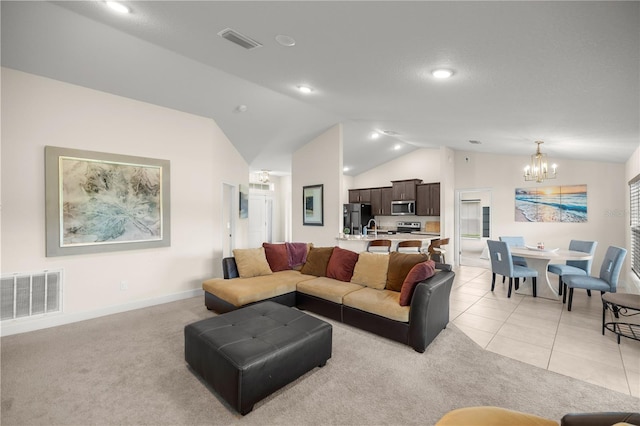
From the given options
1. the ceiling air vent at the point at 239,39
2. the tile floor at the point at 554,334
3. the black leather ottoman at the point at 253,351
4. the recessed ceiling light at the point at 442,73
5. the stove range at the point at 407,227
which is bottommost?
the tile floor at the point at 554,334

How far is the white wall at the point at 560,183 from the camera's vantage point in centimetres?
540

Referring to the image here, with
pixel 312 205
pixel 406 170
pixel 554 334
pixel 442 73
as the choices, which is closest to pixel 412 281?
pixel 554 334

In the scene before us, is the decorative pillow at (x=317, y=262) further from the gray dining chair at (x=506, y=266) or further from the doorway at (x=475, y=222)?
the doorway at (x=475, y=222)

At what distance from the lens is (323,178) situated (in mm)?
A: 6246

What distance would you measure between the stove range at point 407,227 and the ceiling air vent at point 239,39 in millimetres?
6718

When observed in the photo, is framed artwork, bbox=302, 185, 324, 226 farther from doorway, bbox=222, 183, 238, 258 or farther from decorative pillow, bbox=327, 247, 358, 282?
decorative pillow, bbox=327, 247, 358, 282

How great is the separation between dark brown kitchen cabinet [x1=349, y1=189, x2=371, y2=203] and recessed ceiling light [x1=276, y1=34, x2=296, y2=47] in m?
6.78

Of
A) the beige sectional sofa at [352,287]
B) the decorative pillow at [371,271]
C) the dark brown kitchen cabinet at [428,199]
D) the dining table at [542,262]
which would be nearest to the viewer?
the beige sectional sofa at [352,287]

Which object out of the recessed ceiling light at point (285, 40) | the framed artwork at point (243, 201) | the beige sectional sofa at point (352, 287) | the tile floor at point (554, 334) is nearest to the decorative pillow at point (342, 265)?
the beige sectional sofa at point (352, 287)

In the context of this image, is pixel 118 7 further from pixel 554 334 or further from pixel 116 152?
pixel 554 334

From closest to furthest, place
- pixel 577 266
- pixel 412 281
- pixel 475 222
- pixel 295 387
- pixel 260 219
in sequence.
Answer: pixel 295 387 → pixel 412 281 → pixel 577 266 → pixel 475 222 → pixel 260 219

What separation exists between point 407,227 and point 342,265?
4.85 m

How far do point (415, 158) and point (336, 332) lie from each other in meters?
6.33

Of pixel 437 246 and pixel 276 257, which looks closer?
pixel 276 257
